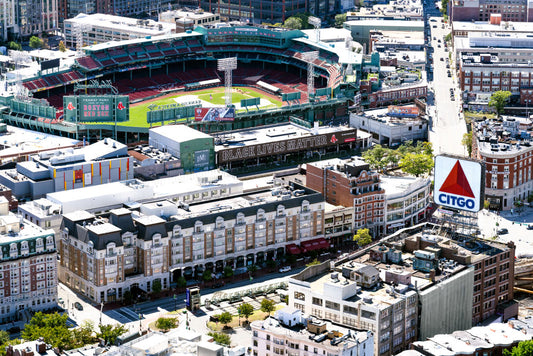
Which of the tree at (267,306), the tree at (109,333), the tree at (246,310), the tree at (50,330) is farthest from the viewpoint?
the tree at (267,306)

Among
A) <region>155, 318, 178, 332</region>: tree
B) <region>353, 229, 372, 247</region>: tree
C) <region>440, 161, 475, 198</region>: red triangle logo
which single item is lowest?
<region>155, 318, 178, 332</region>: tree

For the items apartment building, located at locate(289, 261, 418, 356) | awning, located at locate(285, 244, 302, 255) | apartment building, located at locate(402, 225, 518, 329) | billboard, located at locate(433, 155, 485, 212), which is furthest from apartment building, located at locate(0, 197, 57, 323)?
billboard, located at locate(433, 155, 485, 212)

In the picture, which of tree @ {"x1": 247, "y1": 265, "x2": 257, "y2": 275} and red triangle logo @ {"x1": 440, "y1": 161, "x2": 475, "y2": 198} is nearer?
red triangle logo @ {"x1": 440, "y1": 161, "x2": 475, "y2": 198}

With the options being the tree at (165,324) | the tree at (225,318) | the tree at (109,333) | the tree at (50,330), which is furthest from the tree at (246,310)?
the tree at (50,330)

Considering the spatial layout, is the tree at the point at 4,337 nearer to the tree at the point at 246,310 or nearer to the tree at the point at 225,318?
the tree at the point at 225,318

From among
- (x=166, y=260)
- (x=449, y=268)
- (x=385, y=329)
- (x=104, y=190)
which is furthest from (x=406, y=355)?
(x=104, y=190)

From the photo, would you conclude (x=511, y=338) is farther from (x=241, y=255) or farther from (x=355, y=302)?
(x=241, y=255)

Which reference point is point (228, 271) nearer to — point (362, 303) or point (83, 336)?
point (83, 336)

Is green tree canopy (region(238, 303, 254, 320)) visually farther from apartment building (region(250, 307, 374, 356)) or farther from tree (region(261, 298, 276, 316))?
apartment building (region(250, 307, 374, 356))
